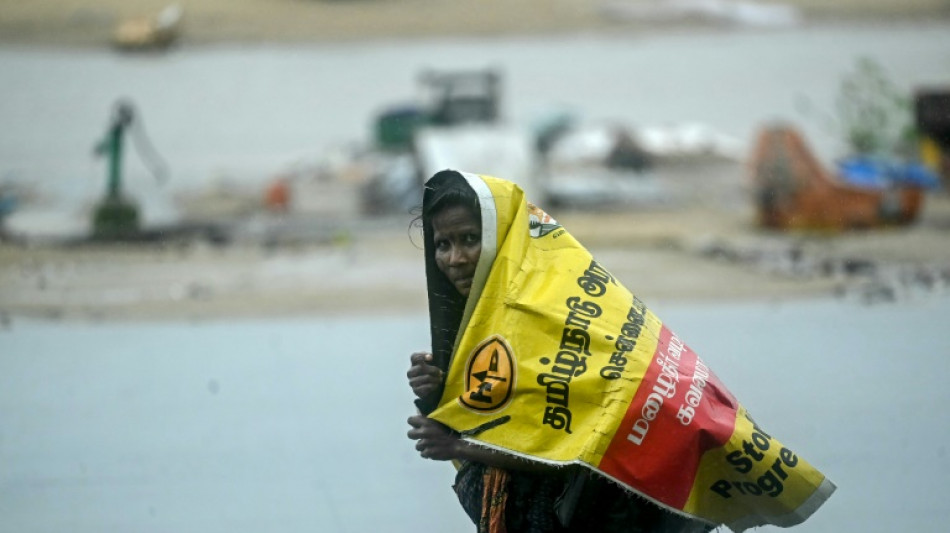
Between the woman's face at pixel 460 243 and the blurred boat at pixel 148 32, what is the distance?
83.5ft

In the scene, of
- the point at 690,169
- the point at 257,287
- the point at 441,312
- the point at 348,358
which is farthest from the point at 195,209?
the point at 441,312

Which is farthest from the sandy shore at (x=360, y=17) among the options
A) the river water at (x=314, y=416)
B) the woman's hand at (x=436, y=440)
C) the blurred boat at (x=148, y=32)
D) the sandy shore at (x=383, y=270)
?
the woman's hand at (x=436, y=440)

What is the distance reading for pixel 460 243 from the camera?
254 cm

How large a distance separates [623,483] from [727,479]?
0.25 metres

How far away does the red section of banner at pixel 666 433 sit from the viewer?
2.46m

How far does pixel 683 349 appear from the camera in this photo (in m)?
2.65

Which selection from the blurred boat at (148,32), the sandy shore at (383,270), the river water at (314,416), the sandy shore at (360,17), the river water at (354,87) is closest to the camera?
the river water at (314,416)

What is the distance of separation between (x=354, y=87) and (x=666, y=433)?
2412 centimetres

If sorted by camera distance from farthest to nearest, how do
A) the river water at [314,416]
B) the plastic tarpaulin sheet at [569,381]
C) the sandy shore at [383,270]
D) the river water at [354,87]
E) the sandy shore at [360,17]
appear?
the sandy shore at [360,17]
the river water at [354,87]
the sandy shore at [383,270]
the river water at [314,416]
the plastic tarpaulin sheet at [569,381]

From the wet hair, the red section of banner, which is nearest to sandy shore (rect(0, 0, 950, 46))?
the wet hair

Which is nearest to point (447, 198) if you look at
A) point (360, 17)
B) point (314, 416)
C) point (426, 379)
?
point (426, 379)

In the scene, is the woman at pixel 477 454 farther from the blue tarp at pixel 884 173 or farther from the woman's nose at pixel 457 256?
the blue tarp at pixel 884 173

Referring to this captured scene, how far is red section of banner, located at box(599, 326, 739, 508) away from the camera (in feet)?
8.07

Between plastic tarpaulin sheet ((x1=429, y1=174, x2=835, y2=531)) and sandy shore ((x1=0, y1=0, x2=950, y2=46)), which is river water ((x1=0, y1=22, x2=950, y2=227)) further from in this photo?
plastic tarpaulin sheet ((x1=429, y1=174, x2=835, y2=531))
